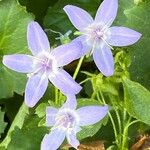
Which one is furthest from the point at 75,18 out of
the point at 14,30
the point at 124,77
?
the point at 14,30

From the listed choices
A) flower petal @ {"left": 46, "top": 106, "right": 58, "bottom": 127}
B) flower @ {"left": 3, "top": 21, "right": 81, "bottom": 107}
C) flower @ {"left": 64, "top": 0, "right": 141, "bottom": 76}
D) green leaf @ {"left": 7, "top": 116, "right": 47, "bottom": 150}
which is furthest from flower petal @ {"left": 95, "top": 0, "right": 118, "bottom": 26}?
green leaf @ {"left": 7, "top": 116, "right": 47, "bottom": 150}

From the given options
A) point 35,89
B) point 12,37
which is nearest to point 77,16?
point 35,89

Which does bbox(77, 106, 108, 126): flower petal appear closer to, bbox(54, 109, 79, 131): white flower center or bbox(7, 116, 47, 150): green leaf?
bbox(54, 109, 79, 131): white flower center

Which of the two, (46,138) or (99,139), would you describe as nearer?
(46,138)

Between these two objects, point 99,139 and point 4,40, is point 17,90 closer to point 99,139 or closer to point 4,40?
point 4,40

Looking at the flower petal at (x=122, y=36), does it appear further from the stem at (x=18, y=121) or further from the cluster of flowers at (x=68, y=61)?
the stem at (x=18, y=121)

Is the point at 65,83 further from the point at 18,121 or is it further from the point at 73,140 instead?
the point at 18,121

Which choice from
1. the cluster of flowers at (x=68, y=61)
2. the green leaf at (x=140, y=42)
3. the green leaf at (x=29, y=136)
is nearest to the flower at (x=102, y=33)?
the cluster of flowers at (x=68, y=61)
